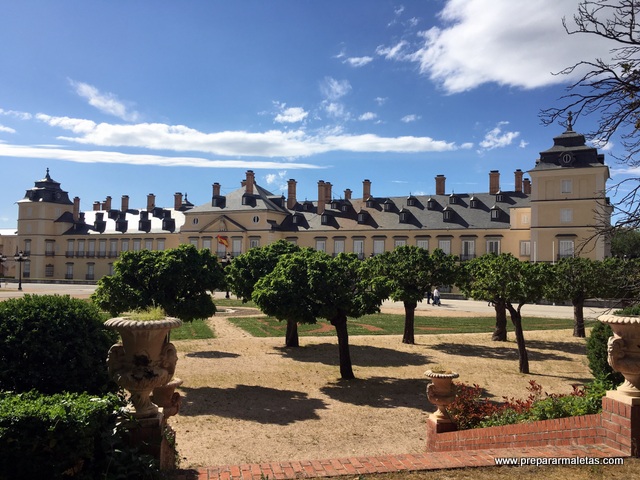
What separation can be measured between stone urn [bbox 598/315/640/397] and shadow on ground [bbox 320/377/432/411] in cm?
599

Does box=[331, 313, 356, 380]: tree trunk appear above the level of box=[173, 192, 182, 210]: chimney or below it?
below

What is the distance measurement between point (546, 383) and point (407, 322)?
6864 millimetres

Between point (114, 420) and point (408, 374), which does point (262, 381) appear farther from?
point (114, 420)

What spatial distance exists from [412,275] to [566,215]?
29465mm

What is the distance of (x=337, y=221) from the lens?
55031 mm

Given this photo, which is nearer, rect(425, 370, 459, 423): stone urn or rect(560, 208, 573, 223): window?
rect(425, 370, 459, 423): stone urn

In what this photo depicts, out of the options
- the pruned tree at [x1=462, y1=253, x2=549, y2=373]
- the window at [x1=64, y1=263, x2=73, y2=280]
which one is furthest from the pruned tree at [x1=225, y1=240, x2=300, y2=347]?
the window at [x1=64, y1=263, x2=73, y2=280]

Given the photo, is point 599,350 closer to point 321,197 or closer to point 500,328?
point 500,328

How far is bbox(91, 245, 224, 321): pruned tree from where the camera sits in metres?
13.7

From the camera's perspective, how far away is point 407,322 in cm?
1969

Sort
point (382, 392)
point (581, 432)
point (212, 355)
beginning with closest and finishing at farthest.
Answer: point (581, 432) → point (382, 392) → point (212, 355)

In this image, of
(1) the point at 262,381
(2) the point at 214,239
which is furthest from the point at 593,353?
(2) the point at 214,239

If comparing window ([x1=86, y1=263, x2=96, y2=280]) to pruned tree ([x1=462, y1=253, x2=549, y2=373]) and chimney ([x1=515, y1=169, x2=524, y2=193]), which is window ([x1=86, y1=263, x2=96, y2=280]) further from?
pruned tree ([x1=462, y1=253, x2=549, y2=373])

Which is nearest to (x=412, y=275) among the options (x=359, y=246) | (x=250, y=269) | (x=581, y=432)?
(x=250, y=269)
